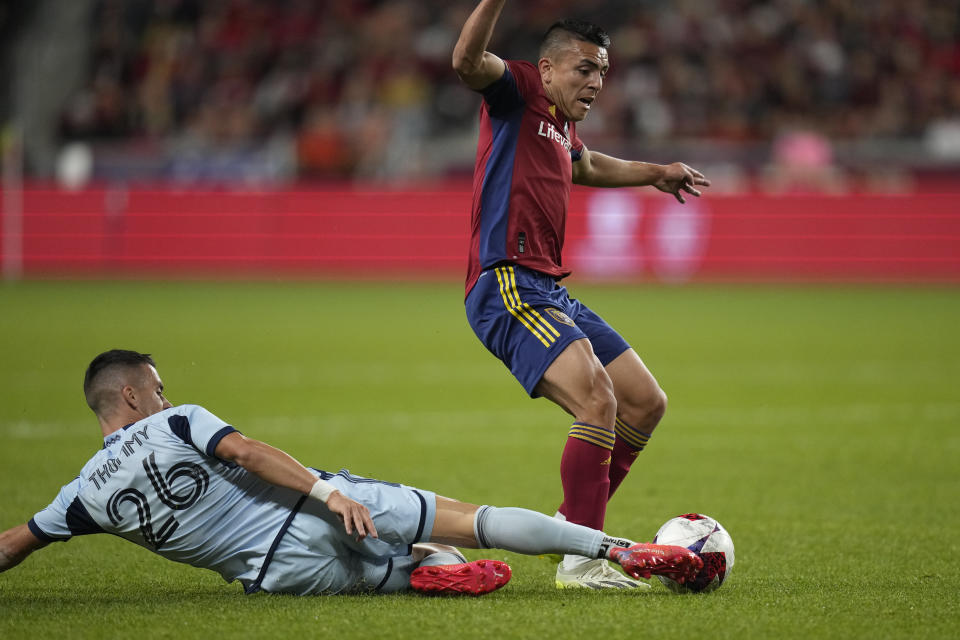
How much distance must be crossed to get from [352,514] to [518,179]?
1.59 metres

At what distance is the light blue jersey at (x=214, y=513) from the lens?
4535mm

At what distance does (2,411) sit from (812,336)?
9.17 meters

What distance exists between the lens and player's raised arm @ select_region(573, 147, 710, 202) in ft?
19.3

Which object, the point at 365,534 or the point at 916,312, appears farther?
the point at 916,312

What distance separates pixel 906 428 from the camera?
952 centimetres

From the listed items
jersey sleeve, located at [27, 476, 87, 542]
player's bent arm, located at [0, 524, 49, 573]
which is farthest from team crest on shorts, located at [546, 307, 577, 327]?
player's bent arm, located at [0, 524, 49, 573]

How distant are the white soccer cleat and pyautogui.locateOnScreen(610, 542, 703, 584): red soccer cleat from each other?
0.47 metres

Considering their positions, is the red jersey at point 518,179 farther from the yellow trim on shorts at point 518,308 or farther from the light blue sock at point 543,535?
the light blue sock at point 543,535

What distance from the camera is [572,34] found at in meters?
5.23

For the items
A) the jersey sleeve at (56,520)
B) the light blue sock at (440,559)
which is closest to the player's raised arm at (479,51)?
the light blue sock at (440,559)

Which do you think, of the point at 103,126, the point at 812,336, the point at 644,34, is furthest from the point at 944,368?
the point at 103,126

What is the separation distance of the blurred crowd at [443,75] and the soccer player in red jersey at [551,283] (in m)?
16.6

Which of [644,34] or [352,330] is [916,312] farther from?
[644,34]

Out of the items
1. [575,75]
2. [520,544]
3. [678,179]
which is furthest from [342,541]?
[678,179]
